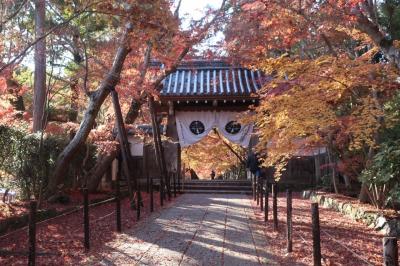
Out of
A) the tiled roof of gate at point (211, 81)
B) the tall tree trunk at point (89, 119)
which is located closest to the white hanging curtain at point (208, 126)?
the tiled roof of gate at point (211, 81)

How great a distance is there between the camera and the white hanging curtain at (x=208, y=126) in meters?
18.1

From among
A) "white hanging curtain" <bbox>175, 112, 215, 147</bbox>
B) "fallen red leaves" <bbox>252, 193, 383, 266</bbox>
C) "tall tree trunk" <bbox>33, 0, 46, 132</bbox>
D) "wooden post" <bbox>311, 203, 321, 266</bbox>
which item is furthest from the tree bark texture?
"wooden post" <bbox>311, 203, 321, 266</bbox>

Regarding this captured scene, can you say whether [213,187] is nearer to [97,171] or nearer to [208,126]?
[208,126]

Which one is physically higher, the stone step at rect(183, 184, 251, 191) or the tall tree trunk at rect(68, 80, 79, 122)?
the tall tree trunk at rect(68, 80, 79, 122)

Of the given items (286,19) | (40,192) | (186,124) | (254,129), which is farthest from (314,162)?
(40,192)

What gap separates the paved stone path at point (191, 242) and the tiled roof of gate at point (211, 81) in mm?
6948

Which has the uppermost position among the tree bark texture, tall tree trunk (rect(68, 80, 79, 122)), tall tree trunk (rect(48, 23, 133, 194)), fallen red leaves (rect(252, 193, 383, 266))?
tall tree trunk (rect(68, 80, 79, 122))

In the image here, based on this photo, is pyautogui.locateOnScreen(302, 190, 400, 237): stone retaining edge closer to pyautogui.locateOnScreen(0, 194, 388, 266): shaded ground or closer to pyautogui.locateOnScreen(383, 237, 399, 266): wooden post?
pyautogui.locateOnScreen(0, 194, 388, 266): shaded ground

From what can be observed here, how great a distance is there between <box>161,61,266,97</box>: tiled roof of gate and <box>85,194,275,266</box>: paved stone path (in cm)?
695

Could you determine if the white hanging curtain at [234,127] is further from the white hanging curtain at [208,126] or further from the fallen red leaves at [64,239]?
the fallen red leaves at [64,239]

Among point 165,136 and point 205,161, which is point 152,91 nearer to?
point 165,136

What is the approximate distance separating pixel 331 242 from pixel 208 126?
1123cm

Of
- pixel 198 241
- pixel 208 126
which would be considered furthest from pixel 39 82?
pixel 198 241

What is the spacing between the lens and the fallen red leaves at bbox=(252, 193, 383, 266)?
6101mm
